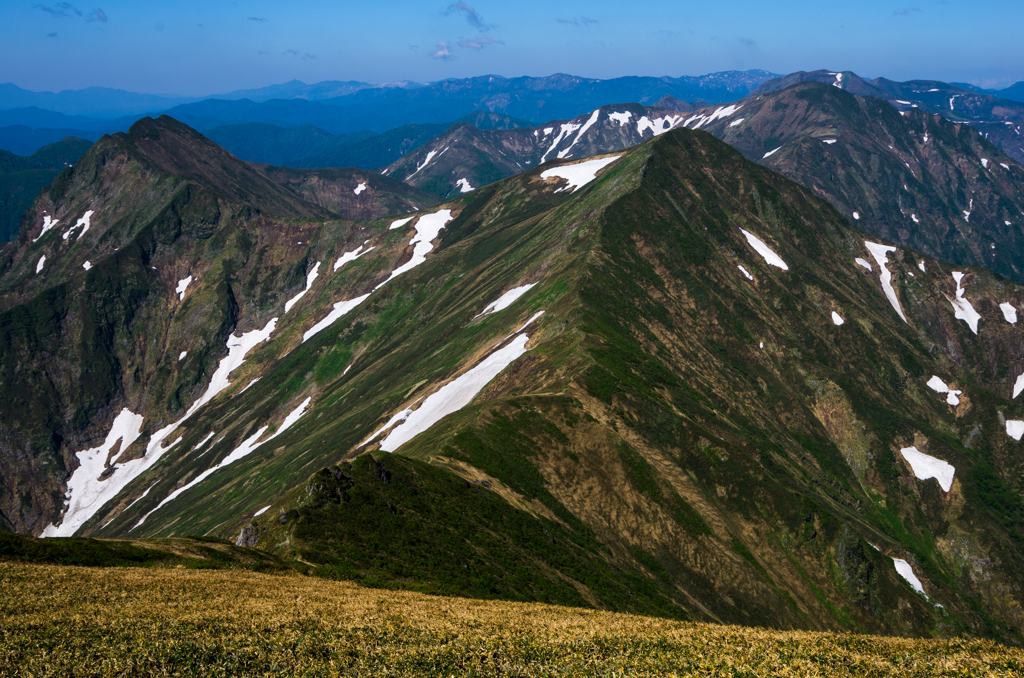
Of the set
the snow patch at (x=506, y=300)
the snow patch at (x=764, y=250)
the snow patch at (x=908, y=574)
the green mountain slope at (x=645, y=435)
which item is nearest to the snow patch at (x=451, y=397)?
the green mountain slope at (x=645, y=435)

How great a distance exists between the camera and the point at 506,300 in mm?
139375

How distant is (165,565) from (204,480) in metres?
124

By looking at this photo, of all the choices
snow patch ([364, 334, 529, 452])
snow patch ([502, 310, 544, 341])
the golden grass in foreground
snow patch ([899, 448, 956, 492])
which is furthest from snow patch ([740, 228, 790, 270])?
the golden grass in foreground

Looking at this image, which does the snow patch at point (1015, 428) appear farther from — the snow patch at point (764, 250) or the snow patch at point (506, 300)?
the snow patch at point (506, 300)

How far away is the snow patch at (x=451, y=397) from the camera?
334 ft

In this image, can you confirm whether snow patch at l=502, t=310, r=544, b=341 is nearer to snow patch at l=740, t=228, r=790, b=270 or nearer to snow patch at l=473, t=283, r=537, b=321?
snow patch at l=473, t=283, r=537, b=321

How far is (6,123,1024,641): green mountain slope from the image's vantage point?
6450 cm

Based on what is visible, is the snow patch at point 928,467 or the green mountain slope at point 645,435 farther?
the snow patch at point 928,467

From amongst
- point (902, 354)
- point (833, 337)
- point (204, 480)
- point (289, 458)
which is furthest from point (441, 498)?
point (902, 354)

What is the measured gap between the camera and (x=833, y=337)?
159m

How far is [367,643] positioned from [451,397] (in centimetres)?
7843

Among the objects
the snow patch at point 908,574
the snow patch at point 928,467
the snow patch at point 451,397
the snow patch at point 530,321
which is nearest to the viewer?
the snow patch at point 451,397

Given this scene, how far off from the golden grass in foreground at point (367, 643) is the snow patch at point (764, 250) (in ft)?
515

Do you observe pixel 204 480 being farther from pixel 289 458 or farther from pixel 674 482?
pixel 674 482
